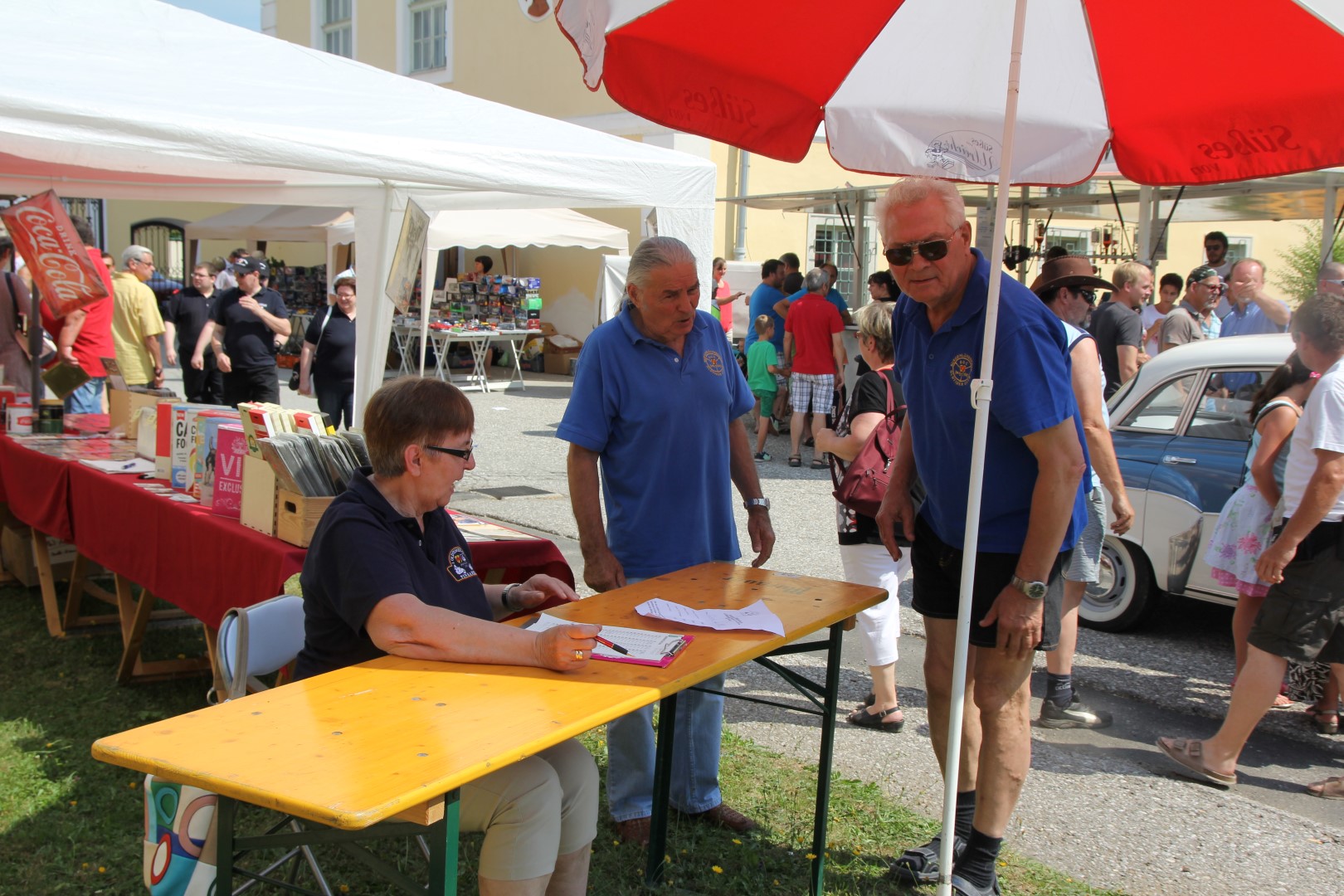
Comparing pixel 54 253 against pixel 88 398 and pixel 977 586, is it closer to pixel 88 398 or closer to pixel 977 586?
pixel 88 398

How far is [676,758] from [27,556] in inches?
179

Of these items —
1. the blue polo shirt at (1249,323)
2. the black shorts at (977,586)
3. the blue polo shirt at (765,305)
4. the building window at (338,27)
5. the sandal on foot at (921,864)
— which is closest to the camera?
the black shorts at (977,586)

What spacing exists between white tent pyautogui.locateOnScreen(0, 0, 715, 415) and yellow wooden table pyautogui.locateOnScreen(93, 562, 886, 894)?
→ 2.88m

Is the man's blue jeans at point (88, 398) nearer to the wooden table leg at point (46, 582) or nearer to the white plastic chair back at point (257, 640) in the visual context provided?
the wooden table leg at point (46, 582)

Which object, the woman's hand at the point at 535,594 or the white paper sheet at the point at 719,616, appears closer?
the white paper sheet at the point at 719,616

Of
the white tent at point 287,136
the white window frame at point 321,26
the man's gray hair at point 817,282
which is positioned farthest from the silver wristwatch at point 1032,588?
the white window frame at point 321,26

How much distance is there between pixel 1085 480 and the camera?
360 cm

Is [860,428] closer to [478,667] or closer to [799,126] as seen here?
[799,126]

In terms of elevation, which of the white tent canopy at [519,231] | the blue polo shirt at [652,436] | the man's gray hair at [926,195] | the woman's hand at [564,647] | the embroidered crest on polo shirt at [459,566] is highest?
the white tent canopy at [519,231]

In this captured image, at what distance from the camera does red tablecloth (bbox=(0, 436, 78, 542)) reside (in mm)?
5078

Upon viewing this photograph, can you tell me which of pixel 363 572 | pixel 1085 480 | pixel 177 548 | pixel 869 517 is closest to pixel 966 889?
pixel 1085 480

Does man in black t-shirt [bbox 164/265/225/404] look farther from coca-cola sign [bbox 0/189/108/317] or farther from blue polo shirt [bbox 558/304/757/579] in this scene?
blue polo shirt [bbox 558/304/757/579]

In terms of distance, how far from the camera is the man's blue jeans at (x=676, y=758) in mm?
3387

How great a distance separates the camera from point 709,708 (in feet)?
11.4
